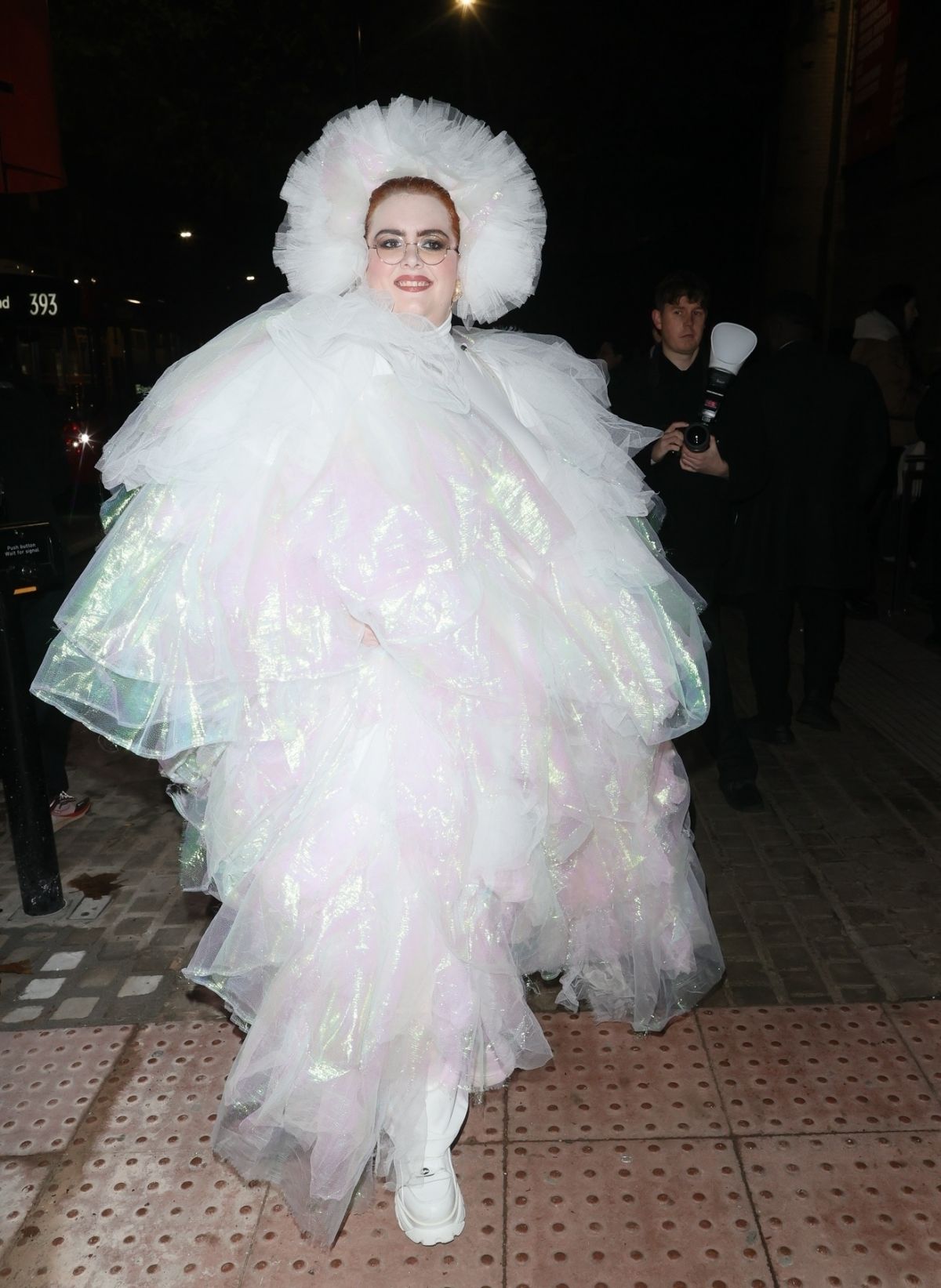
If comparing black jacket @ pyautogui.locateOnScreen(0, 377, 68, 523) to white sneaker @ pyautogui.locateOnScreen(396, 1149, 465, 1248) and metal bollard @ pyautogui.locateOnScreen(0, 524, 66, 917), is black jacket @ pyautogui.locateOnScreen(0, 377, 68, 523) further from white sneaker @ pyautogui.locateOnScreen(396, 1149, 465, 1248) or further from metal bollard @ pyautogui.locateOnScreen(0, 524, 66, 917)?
white sneaker @ pyautogui.locateOnScreen(396, 1149, 465, 1248)

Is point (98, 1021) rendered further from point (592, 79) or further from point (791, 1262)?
point (592, 79)

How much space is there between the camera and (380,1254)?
2.29 meters

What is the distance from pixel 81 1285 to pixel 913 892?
295 centimetres

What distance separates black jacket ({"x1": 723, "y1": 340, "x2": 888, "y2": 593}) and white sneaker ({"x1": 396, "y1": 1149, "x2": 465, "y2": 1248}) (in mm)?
3618

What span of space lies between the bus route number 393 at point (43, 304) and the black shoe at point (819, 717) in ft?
17.3

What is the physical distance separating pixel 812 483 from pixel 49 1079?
168 inches

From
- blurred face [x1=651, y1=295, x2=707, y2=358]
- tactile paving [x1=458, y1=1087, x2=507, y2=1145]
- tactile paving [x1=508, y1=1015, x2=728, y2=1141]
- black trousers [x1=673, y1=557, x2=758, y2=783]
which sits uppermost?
blurred face [x1=651, y1=295, x2=707, y2=358]

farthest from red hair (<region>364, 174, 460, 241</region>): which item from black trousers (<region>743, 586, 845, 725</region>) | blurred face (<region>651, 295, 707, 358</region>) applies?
black trousers (<region>743, 586, 845, 725</region>)

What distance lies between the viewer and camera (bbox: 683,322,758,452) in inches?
153

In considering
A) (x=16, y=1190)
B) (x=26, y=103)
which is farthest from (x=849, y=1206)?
(x=26, y=103)

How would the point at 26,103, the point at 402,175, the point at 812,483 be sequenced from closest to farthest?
the point at 402,175
the point at 812,483
the point at 26,103

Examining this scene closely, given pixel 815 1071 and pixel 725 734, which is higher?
pixel 725 734

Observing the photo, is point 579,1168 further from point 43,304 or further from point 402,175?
point 43,304

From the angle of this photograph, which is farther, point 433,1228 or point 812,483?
point 812,483
